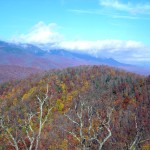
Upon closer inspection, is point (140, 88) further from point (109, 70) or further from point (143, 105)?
point (109, 70)

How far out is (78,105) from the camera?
352 ft

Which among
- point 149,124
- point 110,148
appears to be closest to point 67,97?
point 149,124

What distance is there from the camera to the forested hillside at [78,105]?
70.6 meters

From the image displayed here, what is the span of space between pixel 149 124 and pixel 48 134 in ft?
92.7

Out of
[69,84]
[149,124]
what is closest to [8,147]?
[149,124]

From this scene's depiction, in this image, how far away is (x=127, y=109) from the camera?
Result: 308 feet

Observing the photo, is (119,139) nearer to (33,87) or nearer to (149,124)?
(149,124)

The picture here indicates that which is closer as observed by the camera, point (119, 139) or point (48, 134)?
point (119, 139)

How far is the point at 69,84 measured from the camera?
428ft

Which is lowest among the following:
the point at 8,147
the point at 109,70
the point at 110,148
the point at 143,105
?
the point at 8,147

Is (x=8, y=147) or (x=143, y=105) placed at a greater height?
(x=143, y=105)

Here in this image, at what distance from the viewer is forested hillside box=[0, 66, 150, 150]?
70.6 m

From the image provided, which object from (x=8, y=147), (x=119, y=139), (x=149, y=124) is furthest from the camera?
(x=149, y=124)

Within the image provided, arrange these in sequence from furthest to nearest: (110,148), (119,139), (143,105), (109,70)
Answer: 1. (109,70)
2. (143,105)
3. (119,139)
4. (110,148)
